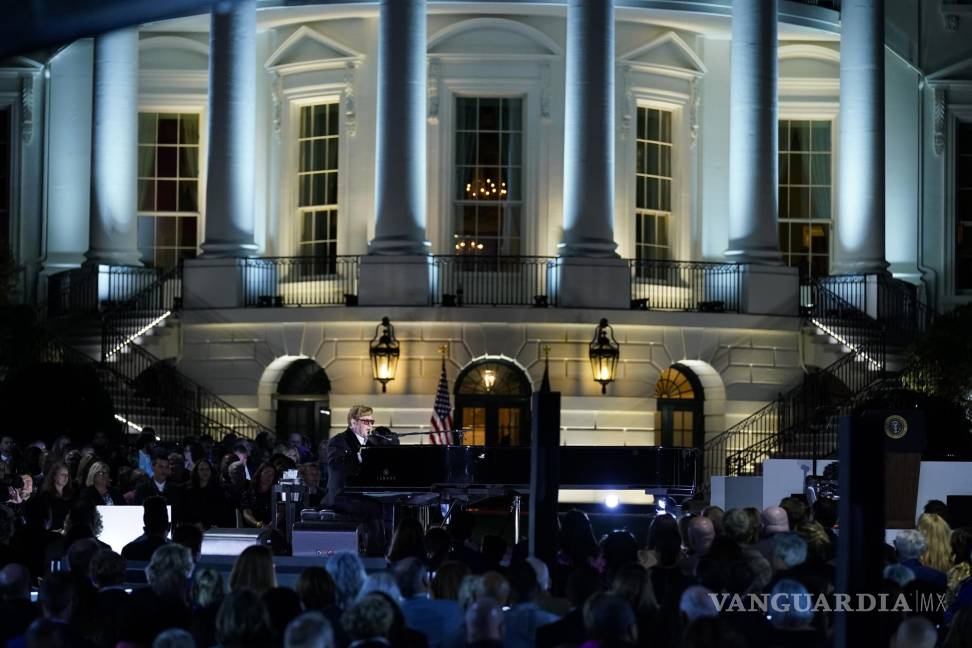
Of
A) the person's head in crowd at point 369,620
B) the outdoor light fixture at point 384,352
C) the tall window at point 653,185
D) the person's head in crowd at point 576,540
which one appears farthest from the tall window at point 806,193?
the person's head in crowd at point 369,620

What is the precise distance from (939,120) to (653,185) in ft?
24.6

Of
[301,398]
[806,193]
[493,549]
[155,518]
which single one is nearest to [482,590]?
[493,549]

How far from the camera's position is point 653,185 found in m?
43.0

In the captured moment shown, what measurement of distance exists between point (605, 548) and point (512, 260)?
2697 cm

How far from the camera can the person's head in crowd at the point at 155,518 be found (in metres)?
15.2

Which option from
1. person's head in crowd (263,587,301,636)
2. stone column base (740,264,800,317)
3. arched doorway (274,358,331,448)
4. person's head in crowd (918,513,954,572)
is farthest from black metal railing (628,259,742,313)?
person's head in crowd (263,587,301,636)

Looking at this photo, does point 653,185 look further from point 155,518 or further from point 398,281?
point 155,518

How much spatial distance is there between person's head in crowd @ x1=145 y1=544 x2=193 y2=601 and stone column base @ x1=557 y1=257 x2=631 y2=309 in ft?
Result: 92.9

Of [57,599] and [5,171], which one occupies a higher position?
[5,171]

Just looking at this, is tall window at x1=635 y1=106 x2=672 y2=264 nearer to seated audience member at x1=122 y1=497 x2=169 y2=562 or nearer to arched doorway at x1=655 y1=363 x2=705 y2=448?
arched doorway at x1=655 y1=363 x2=705 y2=448

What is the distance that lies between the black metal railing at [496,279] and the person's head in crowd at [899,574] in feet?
89.6

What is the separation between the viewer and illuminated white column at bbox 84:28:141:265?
4153 cm

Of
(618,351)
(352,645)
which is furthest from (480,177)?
(352,645)

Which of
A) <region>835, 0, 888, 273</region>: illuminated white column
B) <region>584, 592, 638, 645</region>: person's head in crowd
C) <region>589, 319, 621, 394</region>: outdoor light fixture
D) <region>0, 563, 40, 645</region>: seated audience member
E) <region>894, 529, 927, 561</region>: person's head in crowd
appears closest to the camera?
<region>584, 592, 638, 645</region>: person's head in crowd
